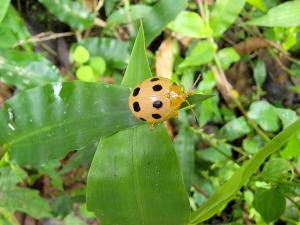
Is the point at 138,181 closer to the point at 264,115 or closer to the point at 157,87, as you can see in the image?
the point at 157,87

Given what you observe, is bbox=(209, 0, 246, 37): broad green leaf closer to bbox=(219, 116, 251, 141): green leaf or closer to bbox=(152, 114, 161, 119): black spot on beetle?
bbox=(219, 116, 251, 141): green leaf

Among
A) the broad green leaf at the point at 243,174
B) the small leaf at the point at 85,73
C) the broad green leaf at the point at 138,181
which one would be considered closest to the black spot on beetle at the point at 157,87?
the broad green leaf at the point at 138,181

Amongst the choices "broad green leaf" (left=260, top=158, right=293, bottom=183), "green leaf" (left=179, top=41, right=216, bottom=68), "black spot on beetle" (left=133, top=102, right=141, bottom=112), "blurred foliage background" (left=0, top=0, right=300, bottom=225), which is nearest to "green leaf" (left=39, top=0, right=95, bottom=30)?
"blurred foliage background" (left=0, top=0, right=300, bottom=225)

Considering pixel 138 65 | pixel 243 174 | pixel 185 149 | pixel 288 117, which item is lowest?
pixel 185 149

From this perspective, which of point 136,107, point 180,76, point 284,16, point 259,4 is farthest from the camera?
point 180,76

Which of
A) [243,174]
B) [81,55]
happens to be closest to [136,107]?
[243,174]

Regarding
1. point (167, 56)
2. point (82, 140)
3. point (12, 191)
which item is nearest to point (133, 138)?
point (82, 140)
